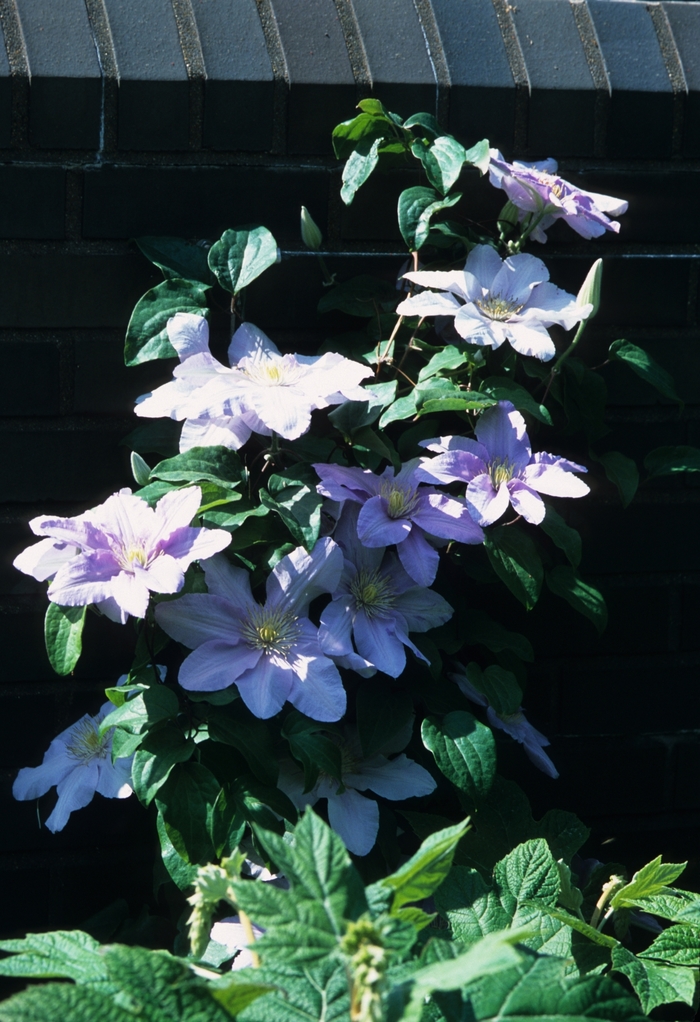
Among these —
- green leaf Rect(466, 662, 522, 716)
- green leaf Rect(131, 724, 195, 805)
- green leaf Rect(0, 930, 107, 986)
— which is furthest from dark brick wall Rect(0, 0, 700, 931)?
green leaf Rect(0, 930, 107, 986)

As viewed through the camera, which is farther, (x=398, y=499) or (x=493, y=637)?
(x=493, y=637)

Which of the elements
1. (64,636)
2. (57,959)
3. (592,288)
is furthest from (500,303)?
(57,959)

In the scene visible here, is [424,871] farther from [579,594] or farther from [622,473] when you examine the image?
[622,473]

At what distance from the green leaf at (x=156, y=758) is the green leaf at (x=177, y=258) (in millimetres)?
589

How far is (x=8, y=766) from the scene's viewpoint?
143cm

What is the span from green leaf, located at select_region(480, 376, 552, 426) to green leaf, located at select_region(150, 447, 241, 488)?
339 millimetres

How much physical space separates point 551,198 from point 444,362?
256 millimetres

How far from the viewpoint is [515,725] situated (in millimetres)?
1343

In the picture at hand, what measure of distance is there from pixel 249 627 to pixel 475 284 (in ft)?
1.70

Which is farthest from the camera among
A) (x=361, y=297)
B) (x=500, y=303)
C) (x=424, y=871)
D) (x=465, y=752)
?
(x=361, y=297)

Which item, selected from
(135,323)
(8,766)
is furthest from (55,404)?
(8,766)

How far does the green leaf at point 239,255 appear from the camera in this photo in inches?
49.5

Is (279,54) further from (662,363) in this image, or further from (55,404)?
(662,363)

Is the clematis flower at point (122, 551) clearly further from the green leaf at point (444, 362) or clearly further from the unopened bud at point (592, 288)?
the unopened bud at point (592, 288)
